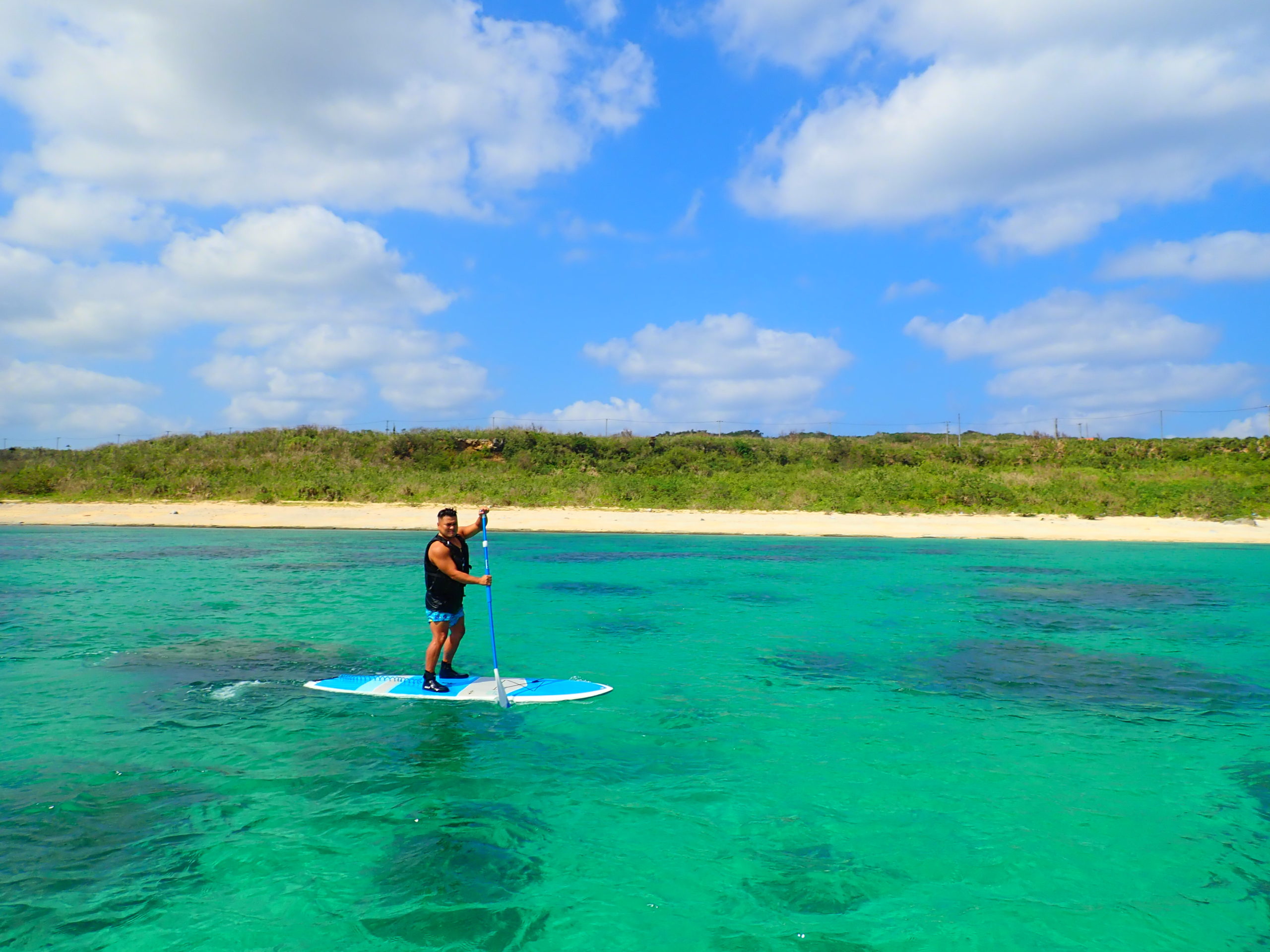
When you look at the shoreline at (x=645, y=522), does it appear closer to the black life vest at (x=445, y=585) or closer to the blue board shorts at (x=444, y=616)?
the blue board shorts at (x=444, y=616)

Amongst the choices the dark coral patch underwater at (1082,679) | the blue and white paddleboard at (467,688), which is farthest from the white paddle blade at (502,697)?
the dark coral patch underwater at (1082,679)

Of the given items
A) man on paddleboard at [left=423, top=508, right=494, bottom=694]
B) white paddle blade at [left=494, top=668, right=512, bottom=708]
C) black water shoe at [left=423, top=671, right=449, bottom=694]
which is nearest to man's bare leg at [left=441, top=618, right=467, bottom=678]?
man on paddleboard at [left=423, top=508, right=494, bottom=694]

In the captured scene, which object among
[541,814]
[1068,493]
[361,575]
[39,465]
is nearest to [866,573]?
[361,575]

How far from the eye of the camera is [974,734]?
28.8 ft

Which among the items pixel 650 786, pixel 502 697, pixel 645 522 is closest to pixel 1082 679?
pixel 650 786

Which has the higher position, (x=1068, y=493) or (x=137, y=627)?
(x=1068, y=493)

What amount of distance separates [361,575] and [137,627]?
23.8 ft

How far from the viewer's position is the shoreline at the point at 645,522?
31406mm

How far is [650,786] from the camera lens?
7324 millimetres

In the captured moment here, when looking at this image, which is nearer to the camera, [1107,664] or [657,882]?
[657,882]

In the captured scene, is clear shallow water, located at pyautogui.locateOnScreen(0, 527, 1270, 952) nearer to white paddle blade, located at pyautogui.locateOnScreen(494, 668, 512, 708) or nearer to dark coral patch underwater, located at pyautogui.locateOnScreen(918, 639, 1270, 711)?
dark coral patch underwater, located at pyautogui.locateOnScreen(918, 639, 1270, 711)

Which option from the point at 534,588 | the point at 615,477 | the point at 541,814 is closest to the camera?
the point at 541,814

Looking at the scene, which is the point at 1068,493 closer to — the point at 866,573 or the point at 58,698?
the point at 866,573

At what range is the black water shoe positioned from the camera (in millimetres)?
9961
